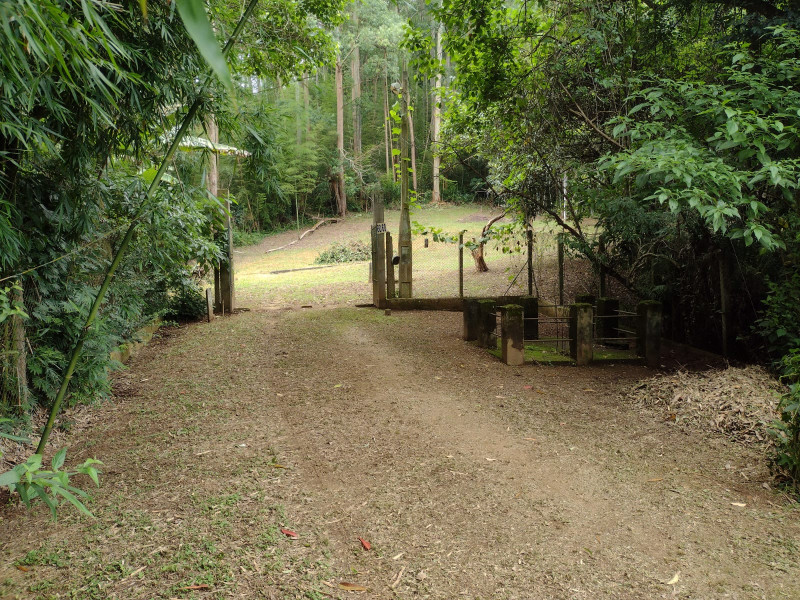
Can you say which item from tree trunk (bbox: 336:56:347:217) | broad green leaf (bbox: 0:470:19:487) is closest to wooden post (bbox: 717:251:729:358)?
broad green leaf (bbox: 0:470:19:487)

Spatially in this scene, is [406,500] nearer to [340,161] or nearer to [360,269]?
[360,269]

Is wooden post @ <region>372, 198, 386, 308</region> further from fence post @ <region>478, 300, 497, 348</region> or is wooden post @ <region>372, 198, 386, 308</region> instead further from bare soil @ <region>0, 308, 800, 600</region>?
bare soil @ <region>0, 308, 800, 600</region>

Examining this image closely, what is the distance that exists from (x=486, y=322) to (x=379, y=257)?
2.59 meters

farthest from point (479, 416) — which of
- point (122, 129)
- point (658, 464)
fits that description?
point (122, 129)

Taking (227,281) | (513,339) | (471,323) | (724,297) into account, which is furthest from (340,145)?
(724,297)

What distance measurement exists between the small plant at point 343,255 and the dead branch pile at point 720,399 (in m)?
11.5

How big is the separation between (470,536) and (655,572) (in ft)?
2.53

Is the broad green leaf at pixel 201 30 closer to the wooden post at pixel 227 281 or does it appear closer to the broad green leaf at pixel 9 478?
the broad green leaf at pixel 9 478

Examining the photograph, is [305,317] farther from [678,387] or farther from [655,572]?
[655,572]

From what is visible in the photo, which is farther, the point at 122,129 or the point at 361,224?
the point at 361,224

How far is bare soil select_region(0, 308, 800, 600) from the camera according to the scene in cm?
232

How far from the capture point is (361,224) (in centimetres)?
2220

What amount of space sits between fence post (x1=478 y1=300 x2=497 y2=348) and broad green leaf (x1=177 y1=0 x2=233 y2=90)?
5516 millimetres

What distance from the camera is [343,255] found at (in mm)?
15688
